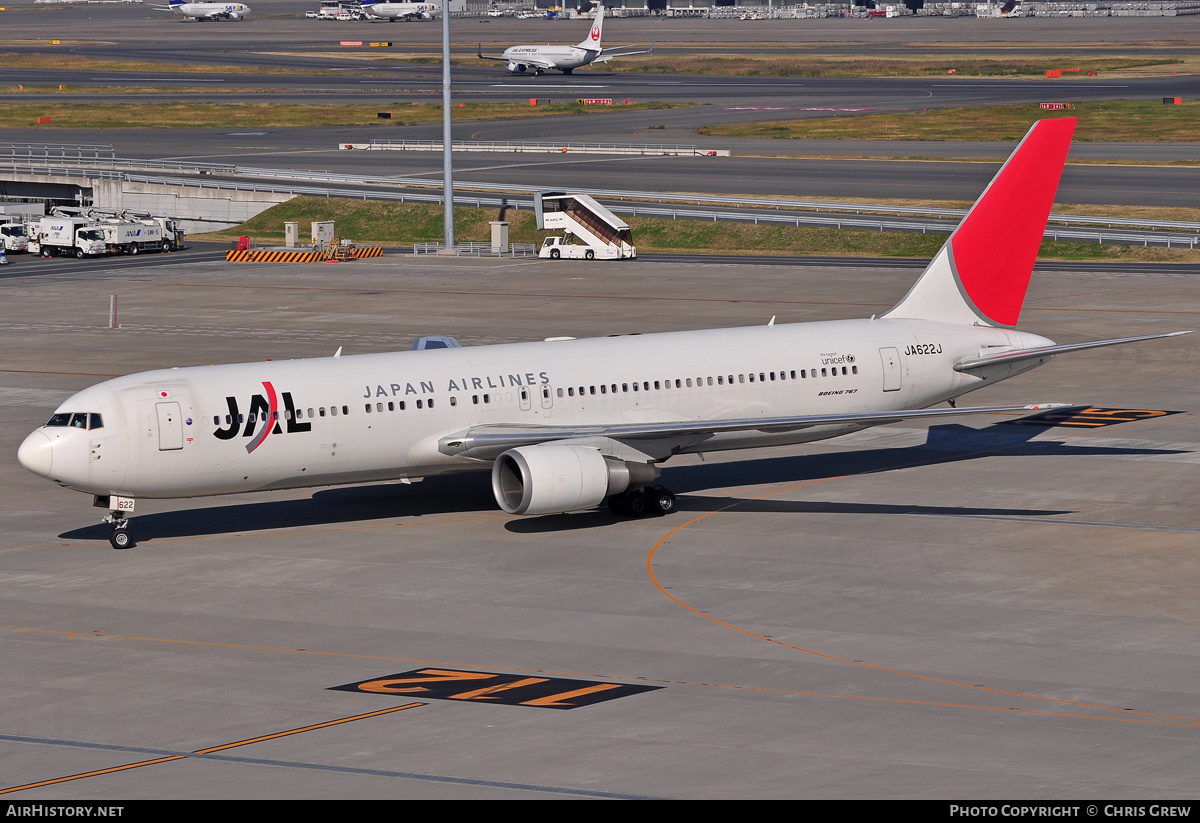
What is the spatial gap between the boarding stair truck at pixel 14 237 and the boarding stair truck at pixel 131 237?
22.1 feet

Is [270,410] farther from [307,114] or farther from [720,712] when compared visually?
[307,114]

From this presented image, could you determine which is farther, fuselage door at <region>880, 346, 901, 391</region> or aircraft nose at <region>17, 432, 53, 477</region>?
fuselage door at <region>880, 346, 901, 391</region>

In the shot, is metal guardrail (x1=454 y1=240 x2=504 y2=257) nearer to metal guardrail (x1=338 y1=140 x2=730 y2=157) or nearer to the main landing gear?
metal guardrail (x1=338 y1=140 x2=730 y2=157)

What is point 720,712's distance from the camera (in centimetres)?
2578

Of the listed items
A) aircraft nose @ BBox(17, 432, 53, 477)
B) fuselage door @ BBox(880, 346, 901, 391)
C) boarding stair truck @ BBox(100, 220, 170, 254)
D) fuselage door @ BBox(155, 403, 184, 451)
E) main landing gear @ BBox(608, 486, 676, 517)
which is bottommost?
main landing gear @ BBox(608, 486, 676, 517)

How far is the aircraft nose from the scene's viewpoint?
3612 cm

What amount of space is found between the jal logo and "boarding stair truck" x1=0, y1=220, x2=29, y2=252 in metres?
85.8

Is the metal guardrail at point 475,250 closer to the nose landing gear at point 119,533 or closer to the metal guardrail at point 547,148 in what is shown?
the metal guardrail at point 547,148

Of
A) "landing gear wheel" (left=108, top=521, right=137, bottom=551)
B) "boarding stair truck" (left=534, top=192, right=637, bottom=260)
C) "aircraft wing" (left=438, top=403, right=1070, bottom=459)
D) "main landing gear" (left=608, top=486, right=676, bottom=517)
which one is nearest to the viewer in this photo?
"landing gear wheel" (left=108, top=521, right=137, bottom=551)

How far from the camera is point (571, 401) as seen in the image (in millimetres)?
40875

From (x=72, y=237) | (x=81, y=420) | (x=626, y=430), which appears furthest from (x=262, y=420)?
(x=72, y=237)

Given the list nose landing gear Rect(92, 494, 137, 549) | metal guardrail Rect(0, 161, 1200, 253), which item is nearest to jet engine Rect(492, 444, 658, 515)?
nose landing gear Rect(92, 494, 137, 549)

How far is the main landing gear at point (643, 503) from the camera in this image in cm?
4066

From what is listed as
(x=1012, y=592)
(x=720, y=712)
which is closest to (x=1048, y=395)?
(x=1012, y=592)
